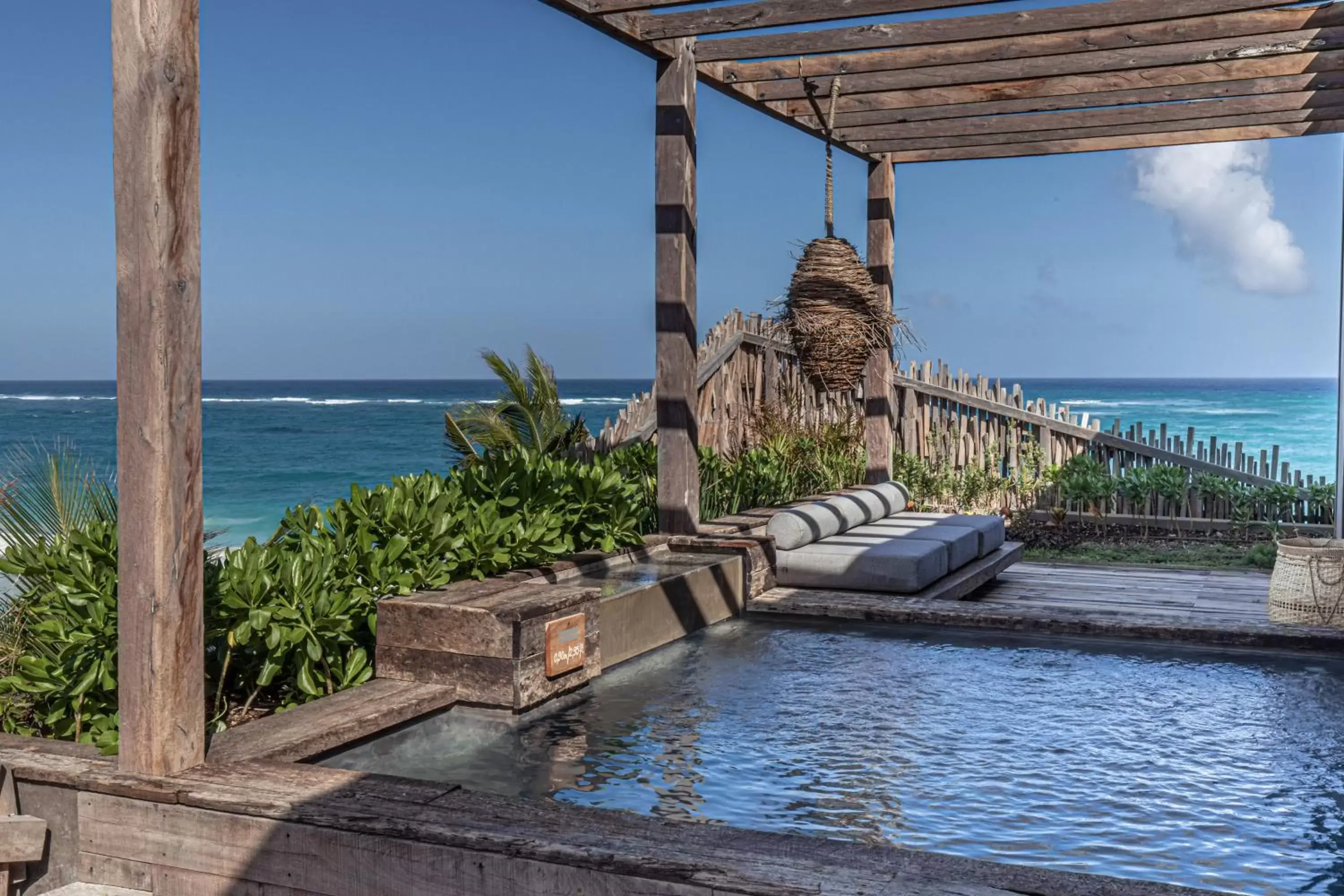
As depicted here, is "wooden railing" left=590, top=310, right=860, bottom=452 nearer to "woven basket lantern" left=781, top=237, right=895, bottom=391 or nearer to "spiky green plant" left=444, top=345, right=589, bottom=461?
"spiky green plant" left=444, top=345, right=589, bottom=461

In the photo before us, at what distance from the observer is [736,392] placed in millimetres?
10875

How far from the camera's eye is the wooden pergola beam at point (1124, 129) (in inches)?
334

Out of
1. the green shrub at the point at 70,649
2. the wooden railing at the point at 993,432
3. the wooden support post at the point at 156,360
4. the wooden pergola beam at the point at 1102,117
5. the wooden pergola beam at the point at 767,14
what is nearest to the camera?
the wooden support post at the point at 156,360

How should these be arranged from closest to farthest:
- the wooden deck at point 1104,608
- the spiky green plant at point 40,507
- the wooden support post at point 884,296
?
the spiky green plant at point 40,507
the wooden deck at point 1104,608
the wooden support post at point 884,296

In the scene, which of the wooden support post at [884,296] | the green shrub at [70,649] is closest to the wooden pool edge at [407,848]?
the green shrub at [70,649]

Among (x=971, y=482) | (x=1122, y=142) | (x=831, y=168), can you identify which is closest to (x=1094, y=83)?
(x=1122, y=142)

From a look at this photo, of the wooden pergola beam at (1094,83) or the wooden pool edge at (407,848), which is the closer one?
the wooden pool edge at (407,848)

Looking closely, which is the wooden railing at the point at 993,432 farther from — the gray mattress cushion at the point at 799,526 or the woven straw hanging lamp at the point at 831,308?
the woven straw hanging lamp at the point at 831,308

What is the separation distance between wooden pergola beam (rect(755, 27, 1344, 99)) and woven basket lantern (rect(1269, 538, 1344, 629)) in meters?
2.86

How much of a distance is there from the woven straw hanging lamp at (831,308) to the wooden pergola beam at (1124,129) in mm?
2572

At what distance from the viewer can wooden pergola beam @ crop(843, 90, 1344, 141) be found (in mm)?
8234

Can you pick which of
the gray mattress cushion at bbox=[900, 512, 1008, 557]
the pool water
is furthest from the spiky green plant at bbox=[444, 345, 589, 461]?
the pool water

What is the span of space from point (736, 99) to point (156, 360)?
549 centimetres

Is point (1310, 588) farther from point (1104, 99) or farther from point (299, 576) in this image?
point (299, 576)
